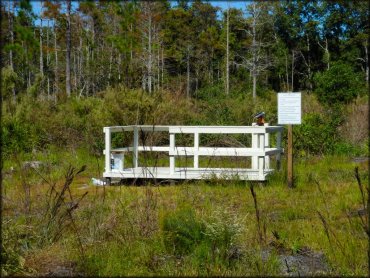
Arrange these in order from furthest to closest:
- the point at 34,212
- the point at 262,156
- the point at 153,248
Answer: the point at 262,156 < the point at 34,212 < the point at 153,248

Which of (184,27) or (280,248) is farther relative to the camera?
(184,27)

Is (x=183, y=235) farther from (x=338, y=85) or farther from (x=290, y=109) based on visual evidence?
(x=338, y=85)

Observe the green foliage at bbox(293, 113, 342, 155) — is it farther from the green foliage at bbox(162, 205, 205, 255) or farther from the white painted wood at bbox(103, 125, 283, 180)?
the green foliage at bbox(162, 205, 205, 255)

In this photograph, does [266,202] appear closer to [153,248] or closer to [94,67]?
[153,248]

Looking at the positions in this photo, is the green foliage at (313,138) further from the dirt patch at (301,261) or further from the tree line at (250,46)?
the tree line at (250,46)

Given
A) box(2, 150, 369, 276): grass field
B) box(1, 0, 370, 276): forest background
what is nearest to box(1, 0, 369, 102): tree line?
box(1, 0, 370, 276): forest background

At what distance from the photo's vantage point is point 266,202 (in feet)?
24.9

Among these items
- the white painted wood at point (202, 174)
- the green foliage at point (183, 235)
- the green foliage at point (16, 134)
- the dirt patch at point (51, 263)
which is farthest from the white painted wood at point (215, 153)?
the dirt patch at point (51, 263)

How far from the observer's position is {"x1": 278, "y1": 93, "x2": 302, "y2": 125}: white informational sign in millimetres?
8938

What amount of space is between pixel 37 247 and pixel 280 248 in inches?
84.9

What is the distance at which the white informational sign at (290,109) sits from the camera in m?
8.94

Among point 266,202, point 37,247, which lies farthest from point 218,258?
point 266,202

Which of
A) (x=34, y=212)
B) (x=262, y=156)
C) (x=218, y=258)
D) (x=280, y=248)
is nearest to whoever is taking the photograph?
(x=218, y=258)

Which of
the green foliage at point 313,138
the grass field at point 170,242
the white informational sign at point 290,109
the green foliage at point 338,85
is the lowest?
the grass field at point 170,242
